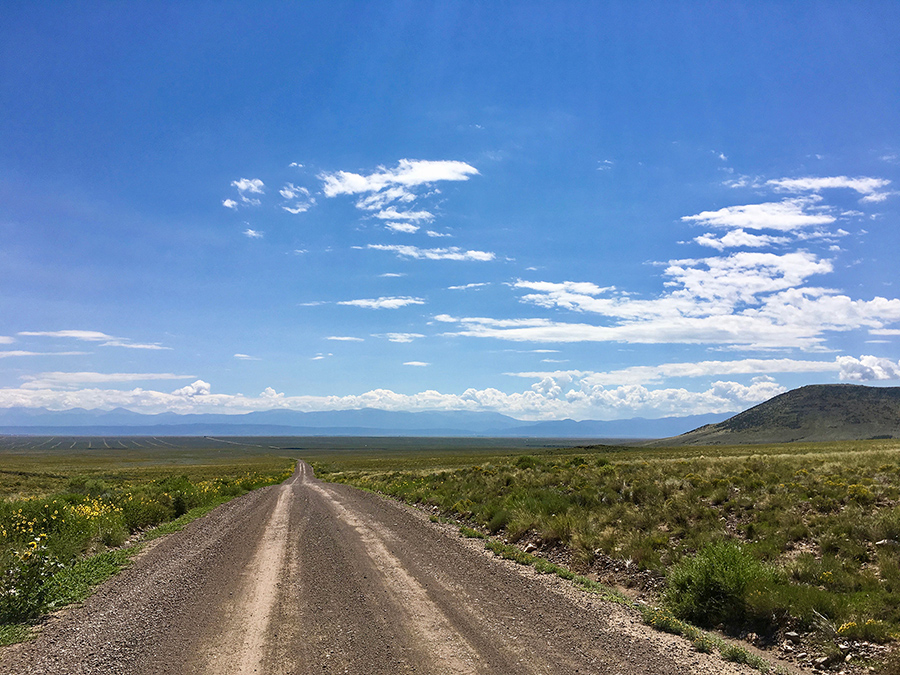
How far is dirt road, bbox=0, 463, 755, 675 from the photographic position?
7.15 metres

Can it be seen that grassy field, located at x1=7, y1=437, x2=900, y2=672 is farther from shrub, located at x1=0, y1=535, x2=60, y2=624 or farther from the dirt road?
the dirt road

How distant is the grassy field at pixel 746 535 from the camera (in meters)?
8.88

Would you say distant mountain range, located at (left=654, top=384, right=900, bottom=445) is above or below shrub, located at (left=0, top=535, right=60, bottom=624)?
below

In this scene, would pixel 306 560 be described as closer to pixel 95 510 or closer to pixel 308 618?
pixel 308 618

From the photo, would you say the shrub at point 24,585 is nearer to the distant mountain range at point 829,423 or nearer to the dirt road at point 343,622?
the dirt road at point 343,622

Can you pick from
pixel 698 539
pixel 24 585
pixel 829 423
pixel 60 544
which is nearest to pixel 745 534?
pixel 698 539

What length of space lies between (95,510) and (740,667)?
20358mm

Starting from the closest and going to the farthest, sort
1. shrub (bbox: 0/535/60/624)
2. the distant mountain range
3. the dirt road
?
the dirt road
shrub (bbox: 0/535/60/624)
the distant mountain range

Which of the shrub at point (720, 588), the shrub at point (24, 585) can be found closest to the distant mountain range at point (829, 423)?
the shrub at point (720, 588)

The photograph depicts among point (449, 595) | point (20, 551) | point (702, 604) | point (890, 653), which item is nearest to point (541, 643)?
point (449, 595)

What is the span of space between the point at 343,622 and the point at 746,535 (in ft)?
34.6

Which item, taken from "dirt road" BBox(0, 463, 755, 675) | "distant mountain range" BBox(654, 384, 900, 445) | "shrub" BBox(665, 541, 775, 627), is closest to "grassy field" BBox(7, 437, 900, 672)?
"shrub" BBox(665, 541, 775, 627)

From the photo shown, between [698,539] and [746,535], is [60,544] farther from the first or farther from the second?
[746,535]

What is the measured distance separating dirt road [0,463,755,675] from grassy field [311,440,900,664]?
1.93 metres
